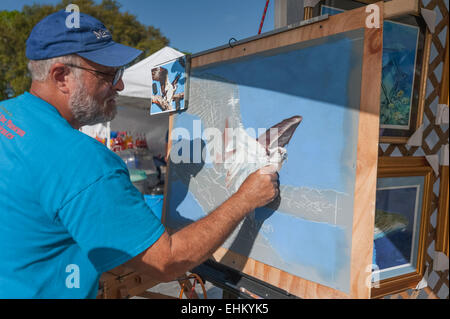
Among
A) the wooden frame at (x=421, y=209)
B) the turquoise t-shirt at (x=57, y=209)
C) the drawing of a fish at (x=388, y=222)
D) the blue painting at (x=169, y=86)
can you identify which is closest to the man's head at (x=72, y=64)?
the turquoise t-shirt at (x=57, y=209)

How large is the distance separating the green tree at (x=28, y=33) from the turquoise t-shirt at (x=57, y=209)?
9.65m

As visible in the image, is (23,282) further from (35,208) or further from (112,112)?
(112,112)

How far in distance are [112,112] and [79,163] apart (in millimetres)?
395

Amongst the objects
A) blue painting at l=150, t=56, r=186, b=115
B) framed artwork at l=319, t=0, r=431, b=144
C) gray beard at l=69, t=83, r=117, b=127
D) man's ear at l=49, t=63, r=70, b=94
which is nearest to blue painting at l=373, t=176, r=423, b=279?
framed artwork at l=319, t=0, r=431, b=144

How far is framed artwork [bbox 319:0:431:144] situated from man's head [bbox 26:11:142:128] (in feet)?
3.09

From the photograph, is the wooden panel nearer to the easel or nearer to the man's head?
the man's head

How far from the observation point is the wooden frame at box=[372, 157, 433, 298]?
1.21 metres

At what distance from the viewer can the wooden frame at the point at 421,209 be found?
1.21 metres

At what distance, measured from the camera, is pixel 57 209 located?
2.23 ft

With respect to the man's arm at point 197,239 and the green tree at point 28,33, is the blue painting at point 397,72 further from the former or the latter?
the green tree at point 28,33
